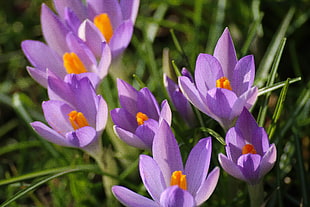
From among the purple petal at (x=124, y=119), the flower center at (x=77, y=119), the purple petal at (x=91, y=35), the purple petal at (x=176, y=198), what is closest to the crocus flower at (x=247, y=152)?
the purple petal at (x=176, y=198)

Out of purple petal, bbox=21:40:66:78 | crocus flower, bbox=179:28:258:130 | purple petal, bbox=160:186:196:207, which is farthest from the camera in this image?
purple petal, bbox=21:40:66:78

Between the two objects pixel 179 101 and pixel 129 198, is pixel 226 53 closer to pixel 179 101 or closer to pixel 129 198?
pixel 179 101

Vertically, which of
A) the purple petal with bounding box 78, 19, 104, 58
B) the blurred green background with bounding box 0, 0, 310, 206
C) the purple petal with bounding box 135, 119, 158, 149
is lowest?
the blurred green background with bounding box 0, 0, 310, 206

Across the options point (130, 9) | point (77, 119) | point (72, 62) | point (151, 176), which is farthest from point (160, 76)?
point (151, 176)

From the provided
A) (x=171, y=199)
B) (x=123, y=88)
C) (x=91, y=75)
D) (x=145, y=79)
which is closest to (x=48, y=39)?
(x=91, y=75)

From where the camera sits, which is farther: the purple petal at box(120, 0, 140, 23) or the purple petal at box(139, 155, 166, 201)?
the purple petal at box(120, 0, 140, 23)

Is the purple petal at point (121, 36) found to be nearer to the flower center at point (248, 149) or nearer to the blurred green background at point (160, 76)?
the blurred green background at point (160, 76)

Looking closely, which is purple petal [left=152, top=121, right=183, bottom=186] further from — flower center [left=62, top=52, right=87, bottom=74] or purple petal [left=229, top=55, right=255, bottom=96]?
flower center [left=62, top=52, right=87, bottom=74]

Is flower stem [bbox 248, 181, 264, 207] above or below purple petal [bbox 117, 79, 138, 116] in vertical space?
below

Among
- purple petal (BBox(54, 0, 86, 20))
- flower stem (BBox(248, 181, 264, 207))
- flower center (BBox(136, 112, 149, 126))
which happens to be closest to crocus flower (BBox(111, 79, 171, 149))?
flower center (BBox(136, 112, 149, 126))

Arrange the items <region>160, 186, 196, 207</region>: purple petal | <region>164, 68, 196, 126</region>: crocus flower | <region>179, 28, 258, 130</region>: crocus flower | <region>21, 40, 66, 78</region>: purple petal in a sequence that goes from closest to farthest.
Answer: <region>160, 186, 196, 207</region>: purple petal, <region>179, 28, 258, 130</region>: crocus flower, <region>164, 68, 196, 126</region>: crocus flower, <region>21, 40, 66, 78</region>: purple petal
